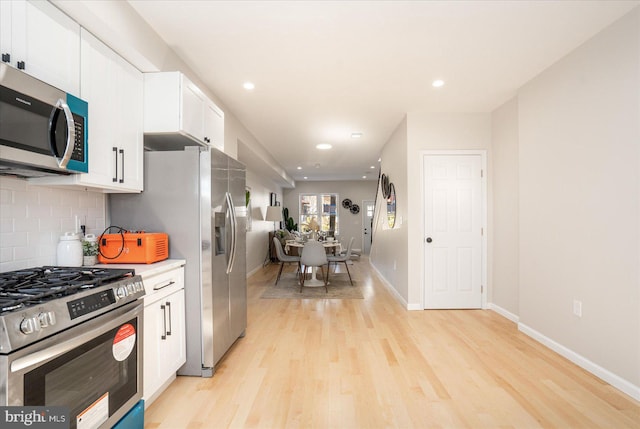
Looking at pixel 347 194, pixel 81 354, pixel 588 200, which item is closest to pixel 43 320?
pixel 81 354

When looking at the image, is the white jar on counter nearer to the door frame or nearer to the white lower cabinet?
the white lower cabinet

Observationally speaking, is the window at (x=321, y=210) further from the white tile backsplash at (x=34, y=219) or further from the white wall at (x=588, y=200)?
the white tile backsplash at (x=34, y=219)

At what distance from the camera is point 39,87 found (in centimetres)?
145

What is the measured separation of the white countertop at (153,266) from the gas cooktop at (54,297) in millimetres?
140

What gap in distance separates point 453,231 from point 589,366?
2058 millimetres

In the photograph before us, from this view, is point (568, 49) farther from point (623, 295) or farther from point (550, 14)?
point (623, 295)

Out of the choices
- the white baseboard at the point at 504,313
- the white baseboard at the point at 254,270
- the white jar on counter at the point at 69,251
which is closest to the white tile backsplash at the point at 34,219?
the white jar on counter at the point at 69,251

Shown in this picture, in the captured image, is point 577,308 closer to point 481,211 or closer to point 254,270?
point 481,211

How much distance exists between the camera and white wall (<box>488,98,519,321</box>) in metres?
3.75

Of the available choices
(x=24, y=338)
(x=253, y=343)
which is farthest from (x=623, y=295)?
(x=24, y=338)

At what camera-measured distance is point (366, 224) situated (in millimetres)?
11680

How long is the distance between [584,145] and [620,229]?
30.0 inches

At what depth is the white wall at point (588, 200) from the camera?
88.4 inches

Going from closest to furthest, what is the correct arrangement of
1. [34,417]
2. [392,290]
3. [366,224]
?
[34,417] < [392,290] < [366,224]
